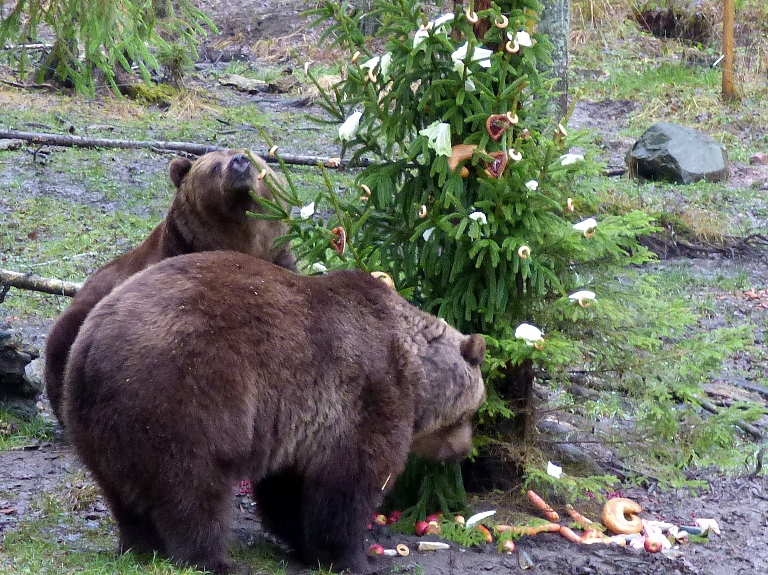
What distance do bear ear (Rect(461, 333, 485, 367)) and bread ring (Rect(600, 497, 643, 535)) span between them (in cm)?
144

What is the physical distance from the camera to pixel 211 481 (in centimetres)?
444

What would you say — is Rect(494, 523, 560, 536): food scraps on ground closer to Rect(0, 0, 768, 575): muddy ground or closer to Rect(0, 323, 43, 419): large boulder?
Rect(0, 0, 768, 575): muddy ground

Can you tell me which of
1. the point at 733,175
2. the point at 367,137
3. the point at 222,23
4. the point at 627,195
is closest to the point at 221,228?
the point at 367,137

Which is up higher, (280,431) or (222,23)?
(222,23)

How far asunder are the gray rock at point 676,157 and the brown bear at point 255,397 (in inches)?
355

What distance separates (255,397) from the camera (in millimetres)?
4562

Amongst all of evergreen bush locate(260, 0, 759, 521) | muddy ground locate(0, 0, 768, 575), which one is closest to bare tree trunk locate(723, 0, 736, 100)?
muddy ground locate(0, 0, 768, 575)

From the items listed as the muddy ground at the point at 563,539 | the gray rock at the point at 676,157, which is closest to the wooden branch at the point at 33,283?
the muddy ground at the point at 563,539

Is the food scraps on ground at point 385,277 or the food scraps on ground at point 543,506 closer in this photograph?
the food scraps on ground at point 385,277

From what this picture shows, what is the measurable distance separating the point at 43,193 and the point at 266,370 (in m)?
8.89

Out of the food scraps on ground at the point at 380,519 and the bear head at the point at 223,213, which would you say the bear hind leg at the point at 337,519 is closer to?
the food scraps on ground at the point at 380,519

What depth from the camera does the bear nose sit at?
6.60m

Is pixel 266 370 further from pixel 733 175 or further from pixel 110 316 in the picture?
pixel 733 175

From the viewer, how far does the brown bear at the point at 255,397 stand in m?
4.34
